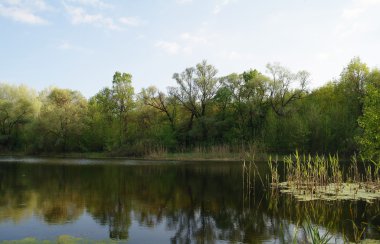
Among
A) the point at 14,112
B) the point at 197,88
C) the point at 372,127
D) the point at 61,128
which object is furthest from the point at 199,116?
the point at 372,127

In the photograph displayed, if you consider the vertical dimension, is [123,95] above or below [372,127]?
above

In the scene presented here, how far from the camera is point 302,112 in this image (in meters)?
56.6

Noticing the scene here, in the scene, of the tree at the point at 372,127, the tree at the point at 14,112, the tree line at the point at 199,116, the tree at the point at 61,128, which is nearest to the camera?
the tree at the point at 372,127

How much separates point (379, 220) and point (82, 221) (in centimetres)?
1118

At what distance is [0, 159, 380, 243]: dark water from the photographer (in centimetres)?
1244

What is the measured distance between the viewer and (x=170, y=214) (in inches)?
620

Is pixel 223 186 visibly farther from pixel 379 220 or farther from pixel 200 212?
pixel 379 220

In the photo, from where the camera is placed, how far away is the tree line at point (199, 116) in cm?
5219

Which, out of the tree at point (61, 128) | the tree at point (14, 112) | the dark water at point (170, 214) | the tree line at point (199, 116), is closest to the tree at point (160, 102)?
the tree line at point (199, 116)

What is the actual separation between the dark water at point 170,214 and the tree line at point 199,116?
99.7ft

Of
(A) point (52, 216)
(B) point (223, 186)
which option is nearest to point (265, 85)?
(B) point (223, 186)

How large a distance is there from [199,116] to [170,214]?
160 ft

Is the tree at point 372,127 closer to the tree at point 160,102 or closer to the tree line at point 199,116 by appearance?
the tree line at point 199,116

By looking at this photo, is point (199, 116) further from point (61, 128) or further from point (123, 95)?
point (61, 128)
